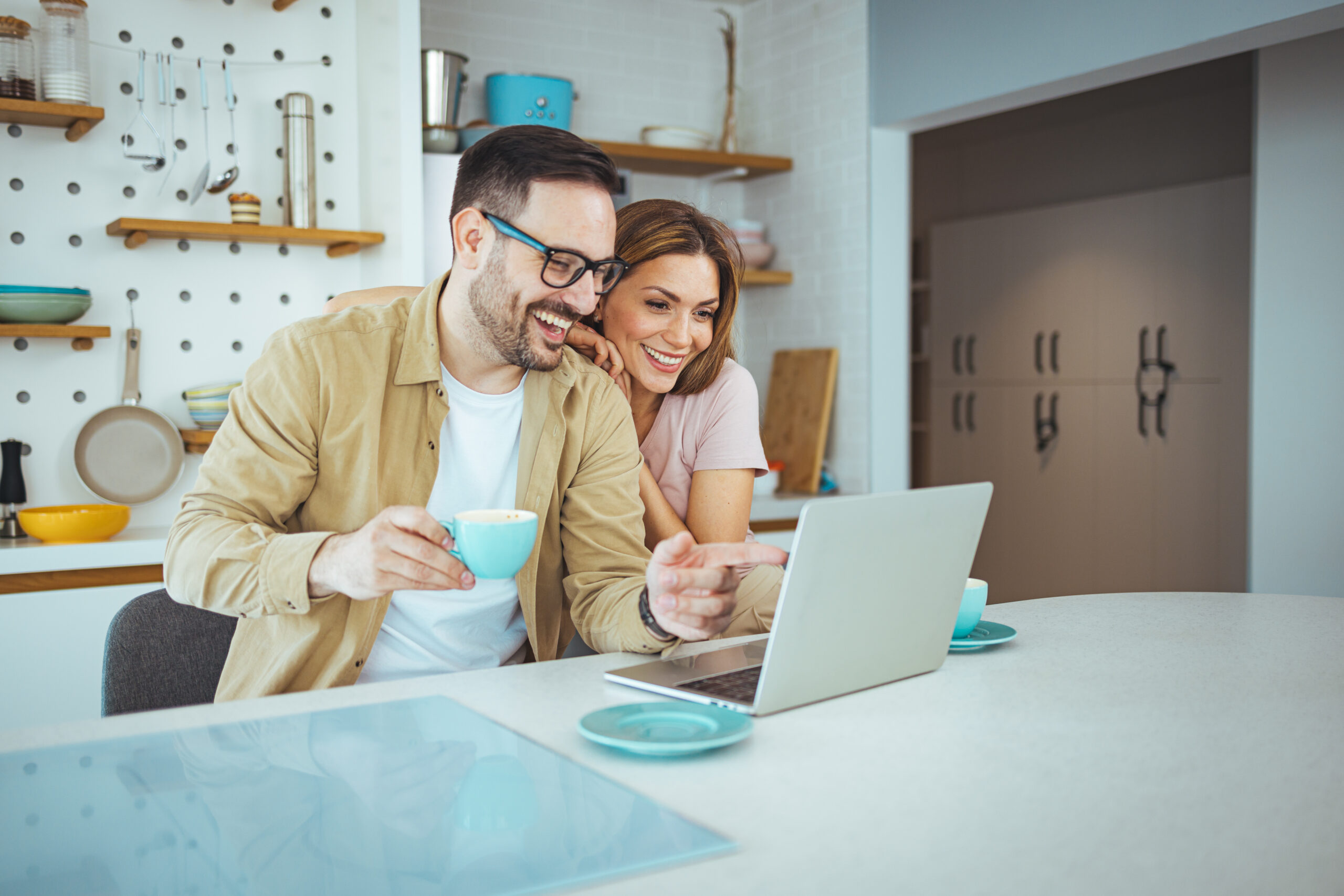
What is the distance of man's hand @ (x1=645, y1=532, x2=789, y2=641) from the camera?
1.19 meters

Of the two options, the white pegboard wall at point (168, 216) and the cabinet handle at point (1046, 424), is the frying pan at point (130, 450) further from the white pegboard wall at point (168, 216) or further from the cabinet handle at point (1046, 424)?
the cabinet handle at point (1046, 424)

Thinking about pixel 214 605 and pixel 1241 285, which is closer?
pixel 214 605

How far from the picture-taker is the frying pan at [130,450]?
3029 mm

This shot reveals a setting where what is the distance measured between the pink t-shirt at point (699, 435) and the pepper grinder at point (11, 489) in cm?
184

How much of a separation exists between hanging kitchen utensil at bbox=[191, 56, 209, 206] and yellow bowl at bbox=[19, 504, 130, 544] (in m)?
0.89

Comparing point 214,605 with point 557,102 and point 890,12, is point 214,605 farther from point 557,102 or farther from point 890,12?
point 890,12

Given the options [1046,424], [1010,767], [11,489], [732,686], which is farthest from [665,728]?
[1046,424]

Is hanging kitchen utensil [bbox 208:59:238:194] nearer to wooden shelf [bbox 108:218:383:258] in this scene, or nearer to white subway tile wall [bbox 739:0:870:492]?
wooden shelf [bbox 108:218:383:258]

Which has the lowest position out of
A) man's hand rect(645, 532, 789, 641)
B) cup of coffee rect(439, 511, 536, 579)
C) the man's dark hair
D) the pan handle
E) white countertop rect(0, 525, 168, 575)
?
white countertop rect(0, 525, 168, 575)

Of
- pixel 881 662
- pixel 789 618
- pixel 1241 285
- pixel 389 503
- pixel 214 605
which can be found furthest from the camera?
pixel 1241 285

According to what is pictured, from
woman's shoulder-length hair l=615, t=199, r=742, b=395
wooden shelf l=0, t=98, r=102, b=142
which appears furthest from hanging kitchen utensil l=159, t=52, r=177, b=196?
woman's shoulder-length hair l=615, t=199, r=742, b=395

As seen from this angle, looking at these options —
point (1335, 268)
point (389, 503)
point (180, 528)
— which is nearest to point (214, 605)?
point (180, 528)

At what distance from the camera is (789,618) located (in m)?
1.00

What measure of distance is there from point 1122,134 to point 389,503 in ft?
16.2
